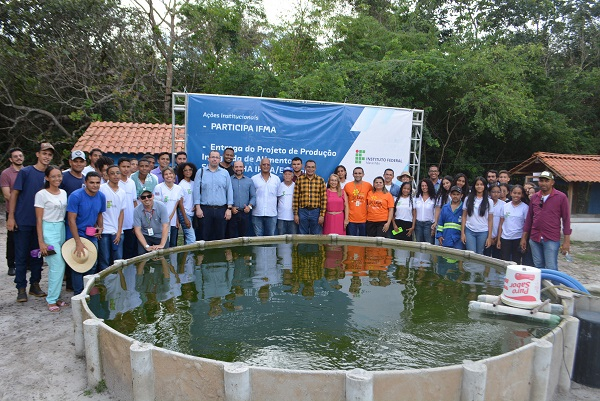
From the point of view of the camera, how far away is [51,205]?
5250mm

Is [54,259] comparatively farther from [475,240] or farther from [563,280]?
[475,240]

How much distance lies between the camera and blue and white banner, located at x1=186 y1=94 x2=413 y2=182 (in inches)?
320

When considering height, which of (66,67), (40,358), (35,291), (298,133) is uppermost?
(66,67)

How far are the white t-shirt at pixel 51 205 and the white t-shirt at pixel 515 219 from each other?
237 inches

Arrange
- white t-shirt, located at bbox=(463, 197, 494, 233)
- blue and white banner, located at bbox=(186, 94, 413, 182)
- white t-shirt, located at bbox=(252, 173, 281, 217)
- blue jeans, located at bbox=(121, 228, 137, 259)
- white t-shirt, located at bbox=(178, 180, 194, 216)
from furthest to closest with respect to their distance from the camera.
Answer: blue and white banner, located at bbox=(186, 94, 413, 182) → white t-shirt, located at bbox=(252, 173, 281, 217) → white t-shirt, located at bbox=(178, 180, 194, 216) → white t-shirt, located at bbox=(463, 197, 494, 233) → blue jeans, located at bbox=(121, 228, 137, 259)

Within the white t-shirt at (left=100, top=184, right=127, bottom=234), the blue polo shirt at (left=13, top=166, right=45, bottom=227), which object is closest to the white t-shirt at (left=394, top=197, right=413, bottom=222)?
the white t-shirt at (left=100, top=184, right=127, bottom=234)

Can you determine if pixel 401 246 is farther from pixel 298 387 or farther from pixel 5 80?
pixel 5 80

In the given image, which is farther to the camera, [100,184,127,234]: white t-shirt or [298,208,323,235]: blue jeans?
[298,208,323,235]: blue jeans

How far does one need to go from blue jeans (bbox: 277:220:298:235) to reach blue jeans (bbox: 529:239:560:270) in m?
3.67

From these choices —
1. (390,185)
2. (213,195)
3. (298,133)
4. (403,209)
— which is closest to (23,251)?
(213,195)

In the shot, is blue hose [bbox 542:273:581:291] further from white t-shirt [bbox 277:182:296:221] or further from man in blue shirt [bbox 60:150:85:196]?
man in blue shirt [bbox 60:150:85:196]

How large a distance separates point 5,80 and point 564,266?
1673 cm

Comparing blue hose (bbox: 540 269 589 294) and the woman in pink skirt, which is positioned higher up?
the woman in pink skirt

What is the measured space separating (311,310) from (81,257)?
283 cm
